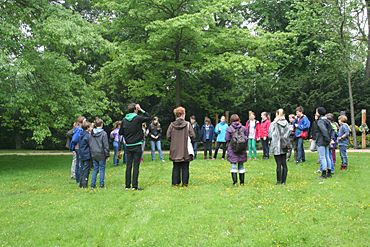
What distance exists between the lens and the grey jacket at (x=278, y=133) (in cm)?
1009

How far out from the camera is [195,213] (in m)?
7.32

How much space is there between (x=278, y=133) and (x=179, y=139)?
2.42m

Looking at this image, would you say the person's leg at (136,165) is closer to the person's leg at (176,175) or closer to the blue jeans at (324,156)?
the person's leg at (176,175)

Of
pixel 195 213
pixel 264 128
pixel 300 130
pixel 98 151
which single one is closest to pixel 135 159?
pixel 98 151

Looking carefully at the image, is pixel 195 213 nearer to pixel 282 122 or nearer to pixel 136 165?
pixel 136 165

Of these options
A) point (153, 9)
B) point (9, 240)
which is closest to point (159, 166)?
point (9, 240)

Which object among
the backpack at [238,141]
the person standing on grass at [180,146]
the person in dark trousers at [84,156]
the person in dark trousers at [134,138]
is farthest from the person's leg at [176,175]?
the person in dark trousers at [84,156]

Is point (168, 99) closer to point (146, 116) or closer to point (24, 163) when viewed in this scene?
A: point (24, 163)

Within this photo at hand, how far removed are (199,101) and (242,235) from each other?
20074 millimetres

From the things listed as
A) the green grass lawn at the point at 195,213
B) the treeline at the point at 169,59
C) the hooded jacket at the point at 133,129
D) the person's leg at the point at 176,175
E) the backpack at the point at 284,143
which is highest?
the treeline at the point at 169,59

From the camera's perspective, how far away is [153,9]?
71.1ft

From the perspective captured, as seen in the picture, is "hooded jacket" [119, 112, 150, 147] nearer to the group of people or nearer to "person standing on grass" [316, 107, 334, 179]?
the group of people

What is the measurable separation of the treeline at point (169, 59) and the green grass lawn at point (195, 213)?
5.52m

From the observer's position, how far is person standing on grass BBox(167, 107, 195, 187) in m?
9.80
